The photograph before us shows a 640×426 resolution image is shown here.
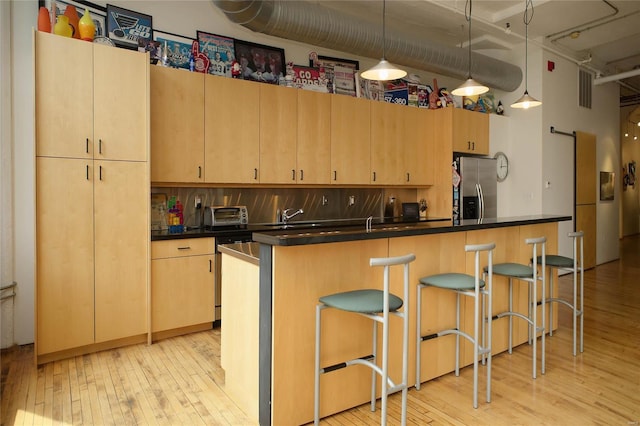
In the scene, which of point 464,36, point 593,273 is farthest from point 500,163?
point 593,273

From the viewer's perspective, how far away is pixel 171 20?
14.1ft

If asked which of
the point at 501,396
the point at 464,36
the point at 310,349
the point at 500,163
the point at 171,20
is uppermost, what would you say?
the point at 464,36

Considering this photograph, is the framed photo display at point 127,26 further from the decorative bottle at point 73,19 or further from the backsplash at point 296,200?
the backsplash at point 296,200

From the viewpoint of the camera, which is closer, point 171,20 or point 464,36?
point 171,20

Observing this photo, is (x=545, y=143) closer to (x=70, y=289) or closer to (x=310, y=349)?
(x=310, y=349)

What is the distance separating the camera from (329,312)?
2514 millimetres

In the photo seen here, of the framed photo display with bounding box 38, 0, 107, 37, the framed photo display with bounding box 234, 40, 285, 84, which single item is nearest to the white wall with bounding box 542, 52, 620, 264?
the framed photo display with bounding box 234, 40, 285, 84

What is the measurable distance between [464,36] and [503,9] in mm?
736

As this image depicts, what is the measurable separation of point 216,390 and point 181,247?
149cm

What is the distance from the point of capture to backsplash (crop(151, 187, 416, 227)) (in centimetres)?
451

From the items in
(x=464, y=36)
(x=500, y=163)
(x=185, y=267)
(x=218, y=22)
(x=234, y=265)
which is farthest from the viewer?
(x=500, y=163)

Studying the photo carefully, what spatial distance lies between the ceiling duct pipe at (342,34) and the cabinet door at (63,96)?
1.21 meters

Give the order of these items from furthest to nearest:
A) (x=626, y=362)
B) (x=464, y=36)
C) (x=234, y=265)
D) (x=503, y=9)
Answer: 1. (x=464, y=36)
2. (x=503, y=9)
3. (x=626, y=362)
4. (x=234, y=265)

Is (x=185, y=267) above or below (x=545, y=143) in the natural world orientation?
below
